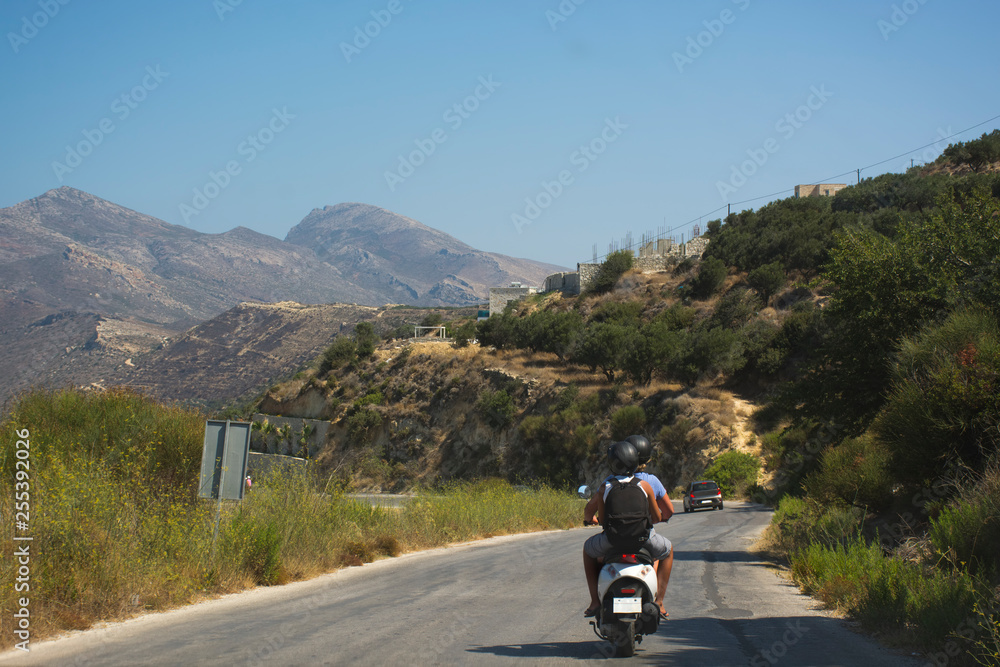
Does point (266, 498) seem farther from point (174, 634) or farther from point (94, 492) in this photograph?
point (174, 634)

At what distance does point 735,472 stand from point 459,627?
36951mm

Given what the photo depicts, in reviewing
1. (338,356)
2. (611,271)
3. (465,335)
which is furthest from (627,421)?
(338,356)

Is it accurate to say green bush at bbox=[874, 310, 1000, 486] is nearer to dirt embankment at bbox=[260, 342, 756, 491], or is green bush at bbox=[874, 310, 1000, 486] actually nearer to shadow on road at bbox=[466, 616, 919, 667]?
shadow on road at bbox=[466, 616, 919, 667]

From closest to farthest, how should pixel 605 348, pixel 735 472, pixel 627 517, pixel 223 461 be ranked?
pixel 627 517 < pixel 223 461 < pixel 735 472 < pixel 605 348

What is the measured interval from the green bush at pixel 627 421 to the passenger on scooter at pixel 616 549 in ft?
140

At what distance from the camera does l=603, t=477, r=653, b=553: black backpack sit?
6840 mm

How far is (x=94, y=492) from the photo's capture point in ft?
29.6

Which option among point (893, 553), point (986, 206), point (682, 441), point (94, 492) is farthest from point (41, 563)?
point (682, 441)

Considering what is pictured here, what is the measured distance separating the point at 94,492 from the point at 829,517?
12.1 m

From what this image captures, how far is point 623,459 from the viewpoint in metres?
7.05

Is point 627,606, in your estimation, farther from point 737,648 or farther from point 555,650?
point 737,648

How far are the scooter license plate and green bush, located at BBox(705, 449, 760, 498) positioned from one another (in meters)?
37.0

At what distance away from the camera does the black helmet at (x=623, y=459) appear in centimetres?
707

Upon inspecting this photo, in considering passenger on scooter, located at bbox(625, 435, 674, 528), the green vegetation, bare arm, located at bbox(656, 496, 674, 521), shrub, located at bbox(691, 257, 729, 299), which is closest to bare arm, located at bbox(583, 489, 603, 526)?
passenger on scooter, located at bbox(625, 435, 674, 528)
